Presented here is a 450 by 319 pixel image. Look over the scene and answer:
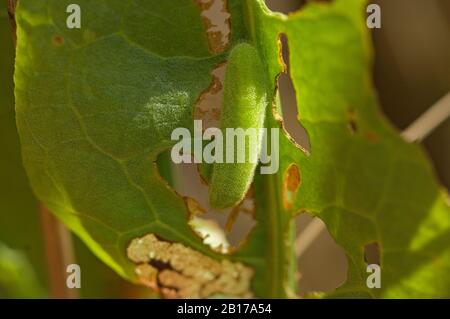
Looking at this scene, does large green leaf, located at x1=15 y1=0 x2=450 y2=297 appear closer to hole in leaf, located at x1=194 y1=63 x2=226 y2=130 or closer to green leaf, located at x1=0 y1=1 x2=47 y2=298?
hole in leaf, located at x1=194 y1=63 x2=226 y2=130

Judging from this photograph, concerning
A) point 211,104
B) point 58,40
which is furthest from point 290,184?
point 58,40

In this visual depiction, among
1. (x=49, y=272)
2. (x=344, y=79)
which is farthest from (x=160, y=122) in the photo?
(x=49, y=272)

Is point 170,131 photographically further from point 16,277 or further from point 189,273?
point 16,277

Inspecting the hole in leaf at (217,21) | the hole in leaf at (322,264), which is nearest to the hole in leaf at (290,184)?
the hole in leaf at (217,21)

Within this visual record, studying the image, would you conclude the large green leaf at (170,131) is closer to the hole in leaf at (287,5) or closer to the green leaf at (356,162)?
the green leaf at (356,162)

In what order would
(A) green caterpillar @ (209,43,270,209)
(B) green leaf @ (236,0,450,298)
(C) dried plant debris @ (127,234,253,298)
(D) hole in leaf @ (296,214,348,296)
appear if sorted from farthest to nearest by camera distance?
1. (D) hole in leaf @ (296,214,348,296)
2. (C) dried plant debris @ (127,234,253,298)
3. (A) green caterpillar @ (209,43,270,209)
4. (B) green leaf @ (236,0,450,298)

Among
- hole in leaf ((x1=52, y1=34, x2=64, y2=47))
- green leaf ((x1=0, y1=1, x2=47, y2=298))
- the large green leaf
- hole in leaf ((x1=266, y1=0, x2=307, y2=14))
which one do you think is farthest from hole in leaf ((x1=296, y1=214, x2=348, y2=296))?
hole in leaf ((x1=52, y1=34, x2=64, y2=47))
